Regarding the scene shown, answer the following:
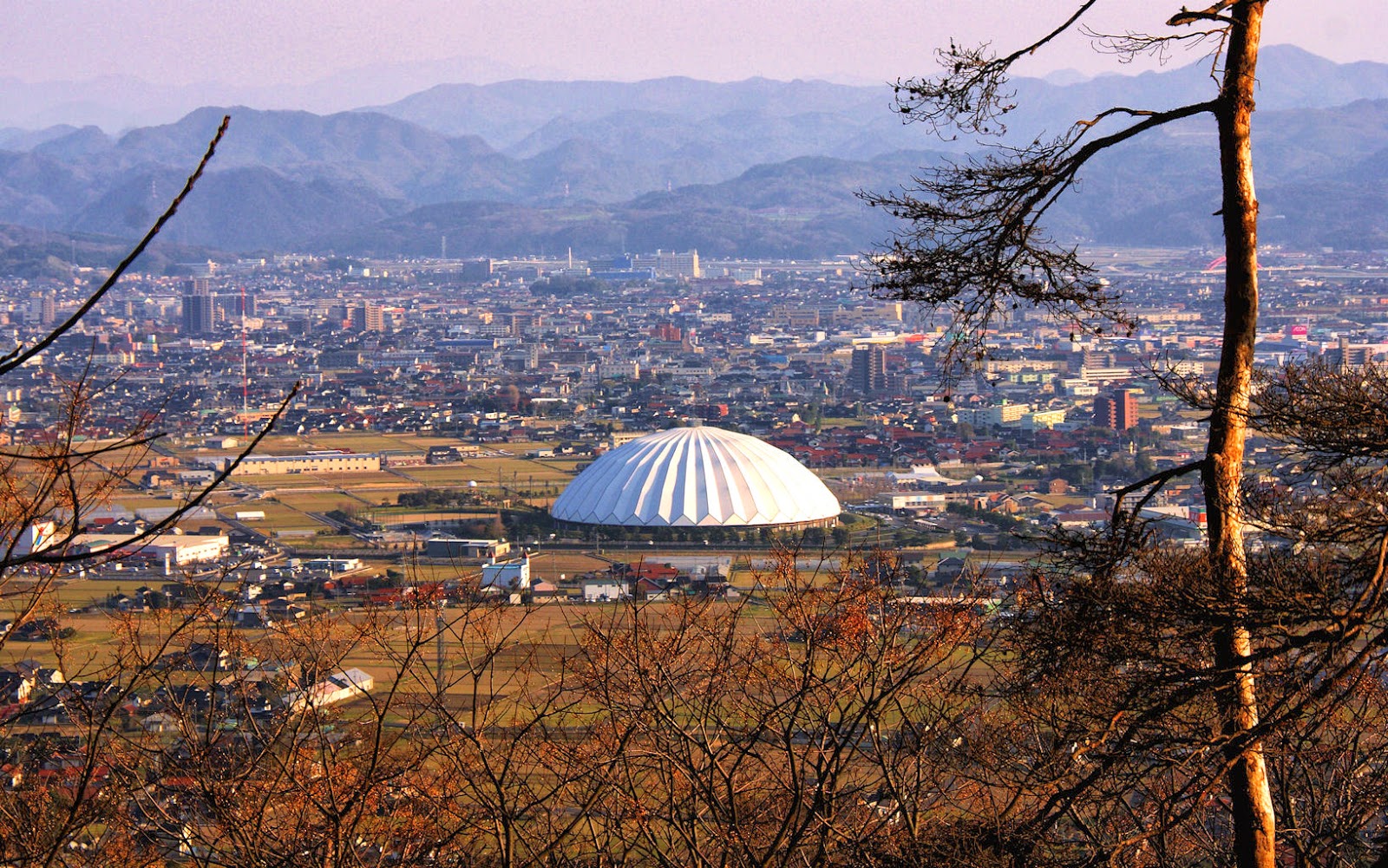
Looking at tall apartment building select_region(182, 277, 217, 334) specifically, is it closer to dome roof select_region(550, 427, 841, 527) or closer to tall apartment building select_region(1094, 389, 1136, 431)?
tall apartment building select_region(1094, 389, 1136, 431)

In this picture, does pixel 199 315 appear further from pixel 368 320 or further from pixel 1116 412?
pixel 1116 412

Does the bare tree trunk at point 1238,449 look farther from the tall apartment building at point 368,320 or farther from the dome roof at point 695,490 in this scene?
the tall apartment building at point 368,320

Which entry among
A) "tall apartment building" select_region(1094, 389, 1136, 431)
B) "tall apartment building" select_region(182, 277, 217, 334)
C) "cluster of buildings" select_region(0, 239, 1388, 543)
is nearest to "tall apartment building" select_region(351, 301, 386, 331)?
"cluster of buildings" select_region(0, 239, 1388, 543)

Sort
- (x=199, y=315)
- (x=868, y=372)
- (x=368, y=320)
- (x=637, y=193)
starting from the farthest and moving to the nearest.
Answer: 1. (x=637, y=193)
2. (x=368, y=320)
3. (x=199, y=315)
4. (x=868, y=372)

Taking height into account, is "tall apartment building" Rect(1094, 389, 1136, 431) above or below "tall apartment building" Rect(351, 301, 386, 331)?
below

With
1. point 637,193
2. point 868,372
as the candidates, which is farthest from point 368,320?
point 637,193

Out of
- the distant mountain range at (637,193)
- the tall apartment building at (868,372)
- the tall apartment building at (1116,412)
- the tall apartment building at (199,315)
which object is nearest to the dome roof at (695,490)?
the tall apartment building at (1116,412)
